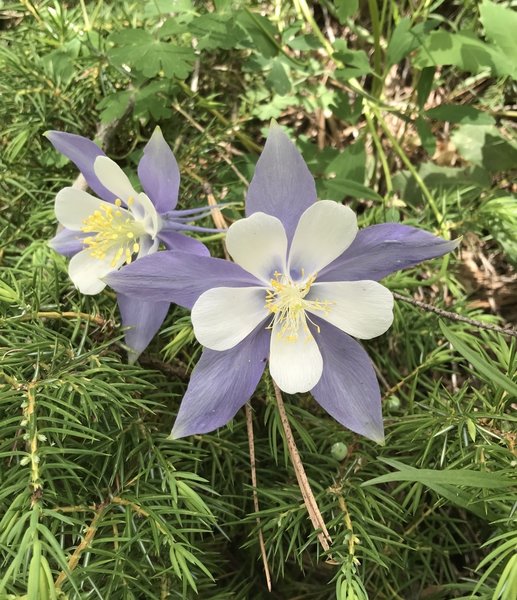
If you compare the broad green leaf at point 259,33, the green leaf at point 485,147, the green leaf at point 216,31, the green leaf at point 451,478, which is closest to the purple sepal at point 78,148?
the green leaf at point 216,31

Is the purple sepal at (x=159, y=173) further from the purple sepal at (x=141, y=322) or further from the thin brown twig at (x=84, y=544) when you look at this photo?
the thin brown twig at (x=84, y=544)

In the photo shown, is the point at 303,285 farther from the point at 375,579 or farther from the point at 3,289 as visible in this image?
the point at 375,579

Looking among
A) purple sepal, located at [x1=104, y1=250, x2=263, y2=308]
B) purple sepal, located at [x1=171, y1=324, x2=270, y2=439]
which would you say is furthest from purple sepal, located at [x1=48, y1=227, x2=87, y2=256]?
purple sepal, located at [x1=171, y1=324, x2=270, y2=439]

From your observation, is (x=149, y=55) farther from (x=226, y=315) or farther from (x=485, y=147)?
(x=485, y=147)

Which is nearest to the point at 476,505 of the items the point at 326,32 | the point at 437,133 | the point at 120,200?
the point at 120,200

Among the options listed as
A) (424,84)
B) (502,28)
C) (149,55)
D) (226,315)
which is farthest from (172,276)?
(502,28)

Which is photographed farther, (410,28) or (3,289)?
(410,28)
